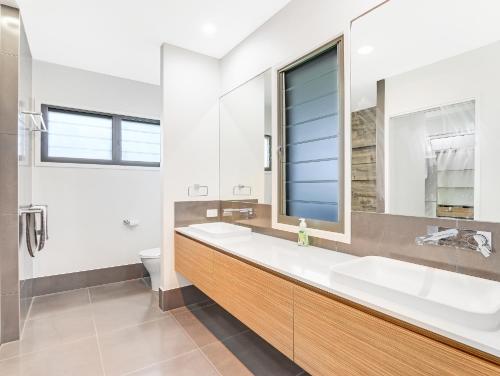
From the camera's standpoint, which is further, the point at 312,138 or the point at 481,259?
the point at 312,138

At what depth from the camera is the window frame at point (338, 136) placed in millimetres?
1760

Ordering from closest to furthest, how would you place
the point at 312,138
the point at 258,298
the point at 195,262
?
the point at 258,298, the point at 312,138, the point at 195,262

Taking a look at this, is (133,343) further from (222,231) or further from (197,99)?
(197,99)

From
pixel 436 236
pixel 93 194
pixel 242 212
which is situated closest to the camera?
pixel 436 236

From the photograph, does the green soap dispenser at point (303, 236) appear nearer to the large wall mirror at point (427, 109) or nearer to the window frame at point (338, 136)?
the window frame at point (338, 136)

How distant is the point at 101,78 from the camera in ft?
10.8

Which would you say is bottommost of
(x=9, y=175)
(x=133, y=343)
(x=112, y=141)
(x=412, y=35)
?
(x=133, y=343)

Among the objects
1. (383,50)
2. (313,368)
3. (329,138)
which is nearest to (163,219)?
(329,138)

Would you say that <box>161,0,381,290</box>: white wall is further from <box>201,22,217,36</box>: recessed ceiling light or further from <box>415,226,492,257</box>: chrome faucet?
<box>415,226,492,257</box>: chrome faucet

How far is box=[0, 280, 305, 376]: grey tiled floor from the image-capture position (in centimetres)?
183

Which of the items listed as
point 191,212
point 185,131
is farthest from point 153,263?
point 185,131

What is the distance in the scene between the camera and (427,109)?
1396 millimetres

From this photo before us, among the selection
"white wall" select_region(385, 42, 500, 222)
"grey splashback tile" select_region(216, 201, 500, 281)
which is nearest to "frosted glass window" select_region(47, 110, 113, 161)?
"grey splashback tile" select_region(216, 201, 500, 281)

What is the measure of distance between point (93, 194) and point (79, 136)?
2.34 ft
